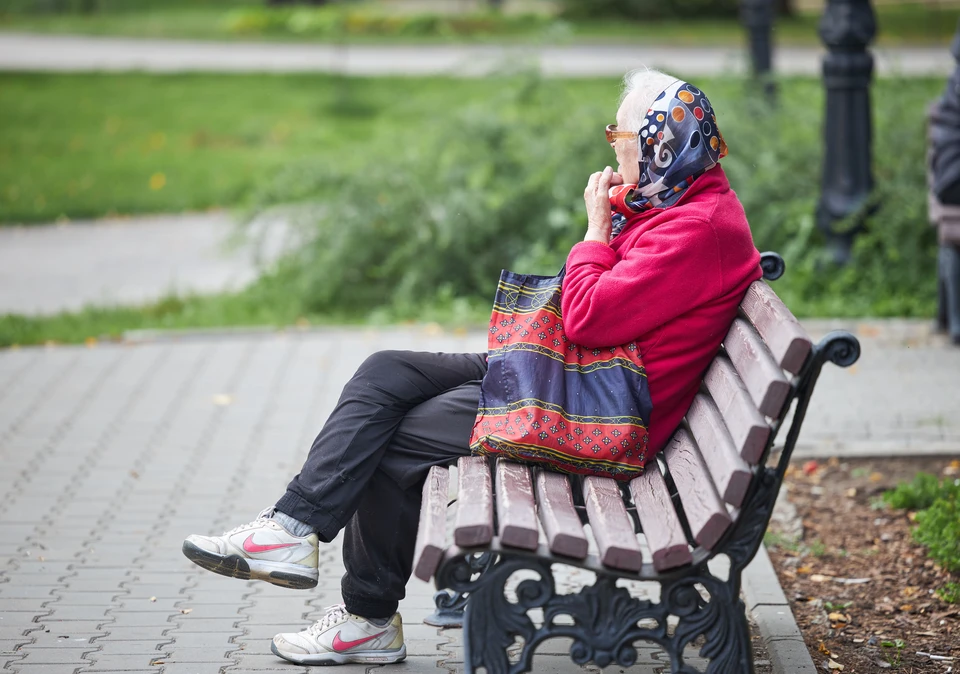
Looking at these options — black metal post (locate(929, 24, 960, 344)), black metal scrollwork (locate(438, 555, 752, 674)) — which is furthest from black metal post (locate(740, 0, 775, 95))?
black metal scrollwork (locate(438, 555, 752, 674))

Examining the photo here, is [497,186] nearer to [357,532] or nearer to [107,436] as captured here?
[107,436]

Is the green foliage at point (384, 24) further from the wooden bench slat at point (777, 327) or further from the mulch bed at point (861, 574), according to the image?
the wooden bench slat at point (777, 327)

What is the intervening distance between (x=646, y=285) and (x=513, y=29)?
2367 cm

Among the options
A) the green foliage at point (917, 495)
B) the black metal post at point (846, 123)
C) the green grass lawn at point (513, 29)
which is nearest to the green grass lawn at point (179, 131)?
the black metal post at point (846, 123)

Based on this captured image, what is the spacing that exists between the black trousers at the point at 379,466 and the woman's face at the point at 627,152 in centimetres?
76

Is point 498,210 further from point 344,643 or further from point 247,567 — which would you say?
point 247,567

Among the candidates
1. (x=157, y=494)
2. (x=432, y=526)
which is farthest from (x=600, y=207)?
(x=157, y=494)

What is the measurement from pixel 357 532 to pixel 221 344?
4057 millimetres

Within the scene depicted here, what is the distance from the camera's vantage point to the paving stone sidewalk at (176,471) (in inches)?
144

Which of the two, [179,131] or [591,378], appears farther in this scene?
[179,131]

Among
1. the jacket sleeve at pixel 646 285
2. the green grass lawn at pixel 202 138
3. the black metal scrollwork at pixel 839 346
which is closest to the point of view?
the black metal scrollwork at pixel 839 346

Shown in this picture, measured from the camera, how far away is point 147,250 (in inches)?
412

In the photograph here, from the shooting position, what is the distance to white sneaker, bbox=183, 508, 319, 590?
3219 mm

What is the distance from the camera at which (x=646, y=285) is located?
311 cm
